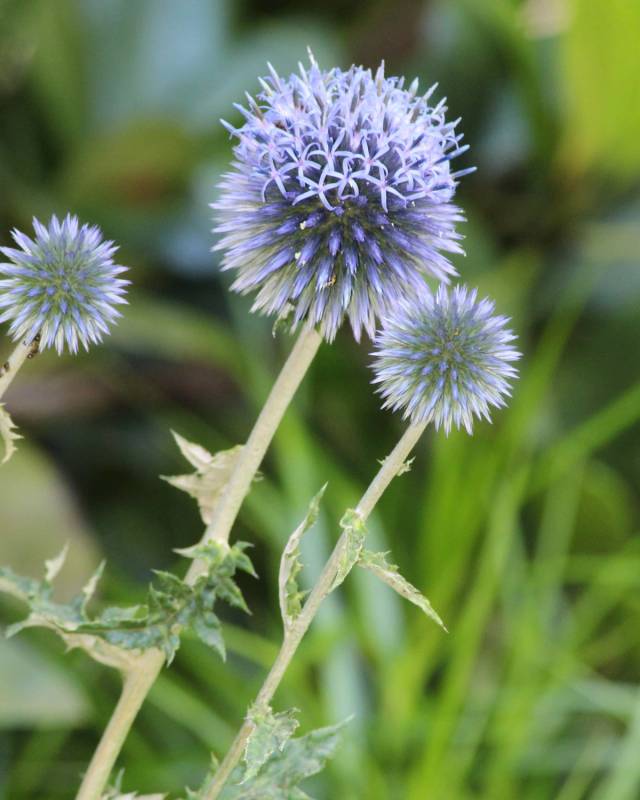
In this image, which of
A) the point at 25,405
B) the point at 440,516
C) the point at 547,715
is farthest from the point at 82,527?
the point at 547,715

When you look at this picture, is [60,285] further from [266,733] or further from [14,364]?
[266,733]

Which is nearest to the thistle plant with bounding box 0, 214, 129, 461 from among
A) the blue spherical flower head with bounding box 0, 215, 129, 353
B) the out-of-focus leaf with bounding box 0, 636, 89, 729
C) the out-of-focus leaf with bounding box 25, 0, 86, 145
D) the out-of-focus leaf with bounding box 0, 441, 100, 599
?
the blue spherical flower head with bounding box 0, 215, 129, 353

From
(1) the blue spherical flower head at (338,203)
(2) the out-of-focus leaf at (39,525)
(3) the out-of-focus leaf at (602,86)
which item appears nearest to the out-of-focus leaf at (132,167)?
(2) the out-of-focus leaf at (39,525)

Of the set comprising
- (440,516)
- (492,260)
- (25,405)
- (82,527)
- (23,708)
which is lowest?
(23,708)

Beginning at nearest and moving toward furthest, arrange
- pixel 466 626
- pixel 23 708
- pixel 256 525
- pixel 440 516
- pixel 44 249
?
pixel 44 249 → pixel 23 708 → pixel 466 626 → pixel 440 516 → pixel 256 525

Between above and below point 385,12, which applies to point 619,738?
below

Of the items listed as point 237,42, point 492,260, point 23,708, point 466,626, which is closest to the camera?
point 23,708

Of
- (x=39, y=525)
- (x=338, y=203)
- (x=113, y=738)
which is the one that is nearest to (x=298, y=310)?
(x=338, y=203)

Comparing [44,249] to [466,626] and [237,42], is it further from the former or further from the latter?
[237,42]
